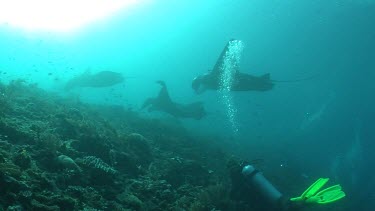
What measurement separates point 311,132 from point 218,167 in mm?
44938

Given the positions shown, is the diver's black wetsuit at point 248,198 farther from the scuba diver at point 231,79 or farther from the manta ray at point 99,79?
the manta ray at point 99,79

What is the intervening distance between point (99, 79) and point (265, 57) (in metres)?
58.4

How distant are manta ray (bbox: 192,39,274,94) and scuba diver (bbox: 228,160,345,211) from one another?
29.9 feet

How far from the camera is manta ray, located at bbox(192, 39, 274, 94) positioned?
19323mm

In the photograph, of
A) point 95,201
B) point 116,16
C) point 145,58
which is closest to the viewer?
point 95,201

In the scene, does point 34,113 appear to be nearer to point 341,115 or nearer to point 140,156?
point 140,156

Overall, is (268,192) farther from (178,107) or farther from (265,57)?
(265,57)

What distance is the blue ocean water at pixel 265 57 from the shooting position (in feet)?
181

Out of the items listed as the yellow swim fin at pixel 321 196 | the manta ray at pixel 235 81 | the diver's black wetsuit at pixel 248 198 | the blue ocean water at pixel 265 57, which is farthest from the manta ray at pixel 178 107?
the blue ocean water at pixel 265 57

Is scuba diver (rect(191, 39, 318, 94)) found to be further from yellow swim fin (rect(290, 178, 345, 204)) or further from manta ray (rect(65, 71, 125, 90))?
yellow swim fin (rect(290, 178, 345, 204))

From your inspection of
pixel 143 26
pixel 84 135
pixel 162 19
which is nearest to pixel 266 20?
pixel 162 19

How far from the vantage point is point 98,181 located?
8.52 m

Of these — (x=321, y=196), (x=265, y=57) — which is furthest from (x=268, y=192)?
(x=265, y=57)

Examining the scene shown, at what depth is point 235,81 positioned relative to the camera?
19.8 metres
